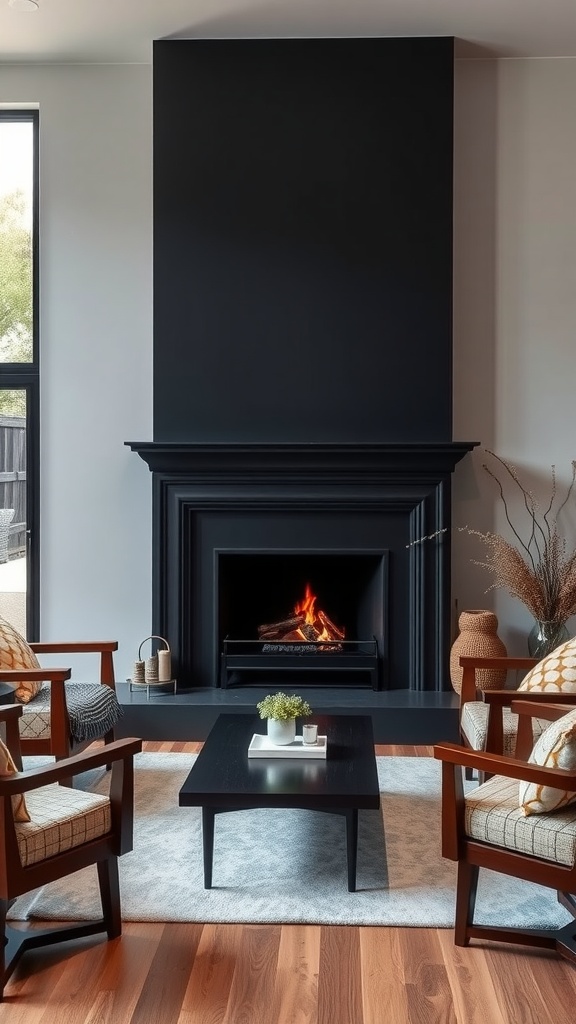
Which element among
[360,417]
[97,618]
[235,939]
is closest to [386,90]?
[360,417]

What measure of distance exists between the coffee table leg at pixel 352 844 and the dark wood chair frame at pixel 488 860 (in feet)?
1.34

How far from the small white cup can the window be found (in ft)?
8.03

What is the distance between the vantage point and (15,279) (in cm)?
543

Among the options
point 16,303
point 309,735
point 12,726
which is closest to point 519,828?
point 309,735

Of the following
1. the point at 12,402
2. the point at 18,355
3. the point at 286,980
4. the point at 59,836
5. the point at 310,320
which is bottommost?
the point at 286,980

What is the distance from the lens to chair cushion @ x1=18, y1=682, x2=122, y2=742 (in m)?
3.80

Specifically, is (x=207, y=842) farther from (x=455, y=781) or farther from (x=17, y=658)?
(x=17, y=658)

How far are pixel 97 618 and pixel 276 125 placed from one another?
9.73 feet

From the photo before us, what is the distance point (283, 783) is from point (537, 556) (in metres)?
2.67

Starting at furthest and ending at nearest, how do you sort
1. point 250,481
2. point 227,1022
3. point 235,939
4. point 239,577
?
point 239,577, point 250,481, point 235,939, point 227,1022

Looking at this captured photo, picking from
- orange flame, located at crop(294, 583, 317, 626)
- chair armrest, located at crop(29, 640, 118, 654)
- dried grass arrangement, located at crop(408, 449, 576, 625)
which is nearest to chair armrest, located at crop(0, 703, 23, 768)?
chair armrest, located at crop(29, 640, 118, 654)

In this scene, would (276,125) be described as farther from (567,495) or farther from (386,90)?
(567,495)

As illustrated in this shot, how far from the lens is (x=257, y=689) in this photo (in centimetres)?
514

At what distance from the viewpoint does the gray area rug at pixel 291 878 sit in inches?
116
